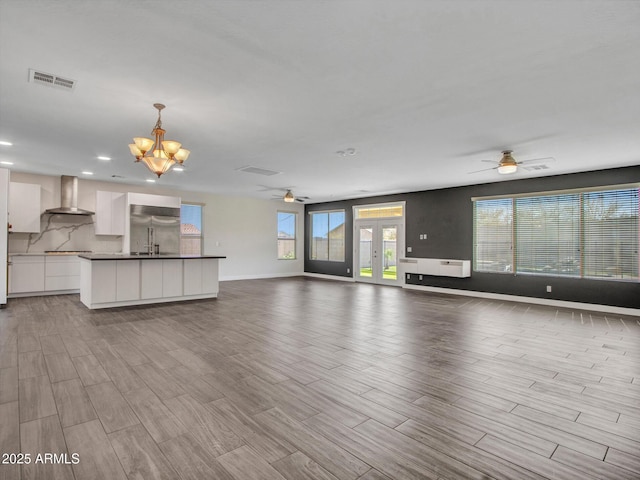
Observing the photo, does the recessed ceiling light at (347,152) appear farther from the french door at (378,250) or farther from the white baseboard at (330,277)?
the white baseboard at (330,277)

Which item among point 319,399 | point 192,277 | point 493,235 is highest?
point 493,235

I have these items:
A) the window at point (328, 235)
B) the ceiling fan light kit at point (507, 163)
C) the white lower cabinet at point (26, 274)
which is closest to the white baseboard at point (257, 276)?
the window at point (328, 235)

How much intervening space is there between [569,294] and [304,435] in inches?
273

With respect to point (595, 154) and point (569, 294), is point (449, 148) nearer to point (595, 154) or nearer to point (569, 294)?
point (595, 154)

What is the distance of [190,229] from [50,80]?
7.12 m

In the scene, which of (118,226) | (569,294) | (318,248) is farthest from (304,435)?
(318,248)

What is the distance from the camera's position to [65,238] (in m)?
8.01

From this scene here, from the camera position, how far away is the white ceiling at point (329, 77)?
2.16 m

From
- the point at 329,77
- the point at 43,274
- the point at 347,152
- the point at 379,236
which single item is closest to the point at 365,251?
the point at 379,236

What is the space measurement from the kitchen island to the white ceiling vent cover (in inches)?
131

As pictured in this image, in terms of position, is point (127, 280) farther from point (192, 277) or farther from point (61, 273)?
point (61, 273)

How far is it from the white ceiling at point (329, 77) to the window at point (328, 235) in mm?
5976

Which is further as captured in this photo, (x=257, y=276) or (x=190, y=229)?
(x=257, y=276)

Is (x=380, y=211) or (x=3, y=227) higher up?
(x=380, y=211)
